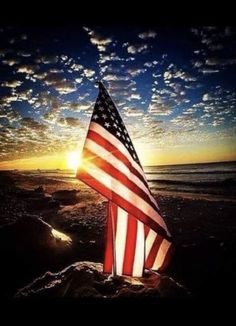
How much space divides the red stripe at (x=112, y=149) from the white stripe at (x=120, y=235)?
0.47 meters

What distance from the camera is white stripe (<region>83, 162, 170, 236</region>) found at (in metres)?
2.59

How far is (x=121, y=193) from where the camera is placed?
275cm

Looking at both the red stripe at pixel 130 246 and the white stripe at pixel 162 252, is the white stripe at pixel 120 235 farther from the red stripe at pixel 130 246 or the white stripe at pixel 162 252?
the white stripe at pixel 162 252

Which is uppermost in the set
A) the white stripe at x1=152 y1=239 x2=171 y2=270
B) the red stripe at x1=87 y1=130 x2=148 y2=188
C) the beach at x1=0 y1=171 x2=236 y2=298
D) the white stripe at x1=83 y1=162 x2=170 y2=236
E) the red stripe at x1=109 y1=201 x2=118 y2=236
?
the red stripe at x1=87 y1=130 x2=148 y2=188

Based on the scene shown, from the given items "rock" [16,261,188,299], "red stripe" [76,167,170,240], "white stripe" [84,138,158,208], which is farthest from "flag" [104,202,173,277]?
"white stripe" [84,138,158,208]

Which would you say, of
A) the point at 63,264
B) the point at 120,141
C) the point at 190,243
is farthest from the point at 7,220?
the point at 120,141

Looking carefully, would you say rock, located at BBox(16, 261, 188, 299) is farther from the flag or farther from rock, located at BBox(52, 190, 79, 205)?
rock, located at BBox(52, 190, 79, 205)

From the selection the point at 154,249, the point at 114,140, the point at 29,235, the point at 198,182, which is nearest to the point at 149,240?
the point at 154,249

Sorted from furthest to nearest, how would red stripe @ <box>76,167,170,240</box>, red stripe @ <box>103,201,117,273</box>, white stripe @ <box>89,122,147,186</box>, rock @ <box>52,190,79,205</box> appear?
rock @ <box>52,190,79,205</box>, red stripe @ <box>103,201,117,273</box>, white stripe @ <box>89,122,147,186</box>, red stripe @ <box>76,167,170,240</box>

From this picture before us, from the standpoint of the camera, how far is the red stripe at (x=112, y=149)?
2676 millimetres

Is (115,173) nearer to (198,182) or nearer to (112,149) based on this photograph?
(112,149)

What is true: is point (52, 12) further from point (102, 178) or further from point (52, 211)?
point (52, 211)

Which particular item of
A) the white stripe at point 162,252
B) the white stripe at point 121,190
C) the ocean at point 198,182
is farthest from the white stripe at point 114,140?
the ocean at point 198,182

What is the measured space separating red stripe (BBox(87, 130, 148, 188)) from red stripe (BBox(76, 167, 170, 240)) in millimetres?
345
